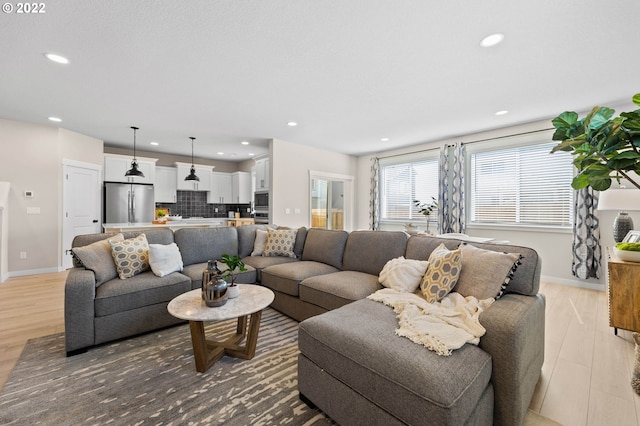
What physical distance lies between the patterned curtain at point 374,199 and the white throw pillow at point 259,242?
11.2 feet

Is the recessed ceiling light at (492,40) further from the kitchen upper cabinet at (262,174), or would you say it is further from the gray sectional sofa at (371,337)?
the kitchen upper cabinet at (262,174)

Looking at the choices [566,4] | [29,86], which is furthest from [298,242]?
[29,86]

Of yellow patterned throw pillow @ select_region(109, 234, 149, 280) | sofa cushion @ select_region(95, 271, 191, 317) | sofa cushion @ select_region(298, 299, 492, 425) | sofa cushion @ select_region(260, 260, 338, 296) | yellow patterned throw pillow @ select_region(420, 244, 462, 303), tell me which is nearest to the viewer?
sofa cushion @ select_region(298, 299, 492, 425)

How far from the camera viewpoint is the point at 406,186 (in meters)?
6.09

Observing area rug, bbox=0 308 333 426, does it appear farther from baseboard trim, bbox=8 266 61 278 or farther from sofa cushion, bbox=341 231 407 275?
baseboard trim, bbox=8 266 61 278

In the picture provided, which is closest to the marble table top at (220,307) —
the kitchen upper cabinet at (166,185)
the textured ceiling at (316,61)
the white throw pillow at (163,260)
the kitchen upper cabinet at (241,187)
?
the white throw pillow at (163,260)

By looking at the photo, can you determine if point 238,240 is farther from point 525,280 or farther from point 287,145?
point 525,280

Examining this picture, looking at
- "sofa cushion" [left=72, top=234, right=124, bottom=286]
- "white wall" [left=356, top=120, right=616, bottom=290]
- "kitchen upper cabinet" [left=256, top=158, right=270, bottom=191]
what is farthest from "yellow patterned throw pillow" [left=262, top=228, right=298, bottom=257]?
"white wall" [left=356, top=120, right=616, bottom=290]

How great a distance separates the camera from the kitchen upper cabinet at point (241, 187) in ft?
25.1

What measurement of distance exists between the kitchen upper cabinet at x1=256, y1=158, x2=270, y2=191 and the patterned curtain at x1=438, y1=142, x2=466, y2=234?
358 cm

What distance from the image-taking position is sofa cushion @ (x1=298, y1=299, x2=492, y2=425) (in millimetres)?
1040

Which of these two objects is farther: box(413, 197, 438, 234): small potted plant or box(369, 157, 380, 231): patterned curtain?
box(369, 157, 380, 231): patterned curtain

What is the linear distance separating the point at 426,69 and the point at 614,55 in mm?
1619

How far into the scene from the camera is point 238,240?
12.2 feet
